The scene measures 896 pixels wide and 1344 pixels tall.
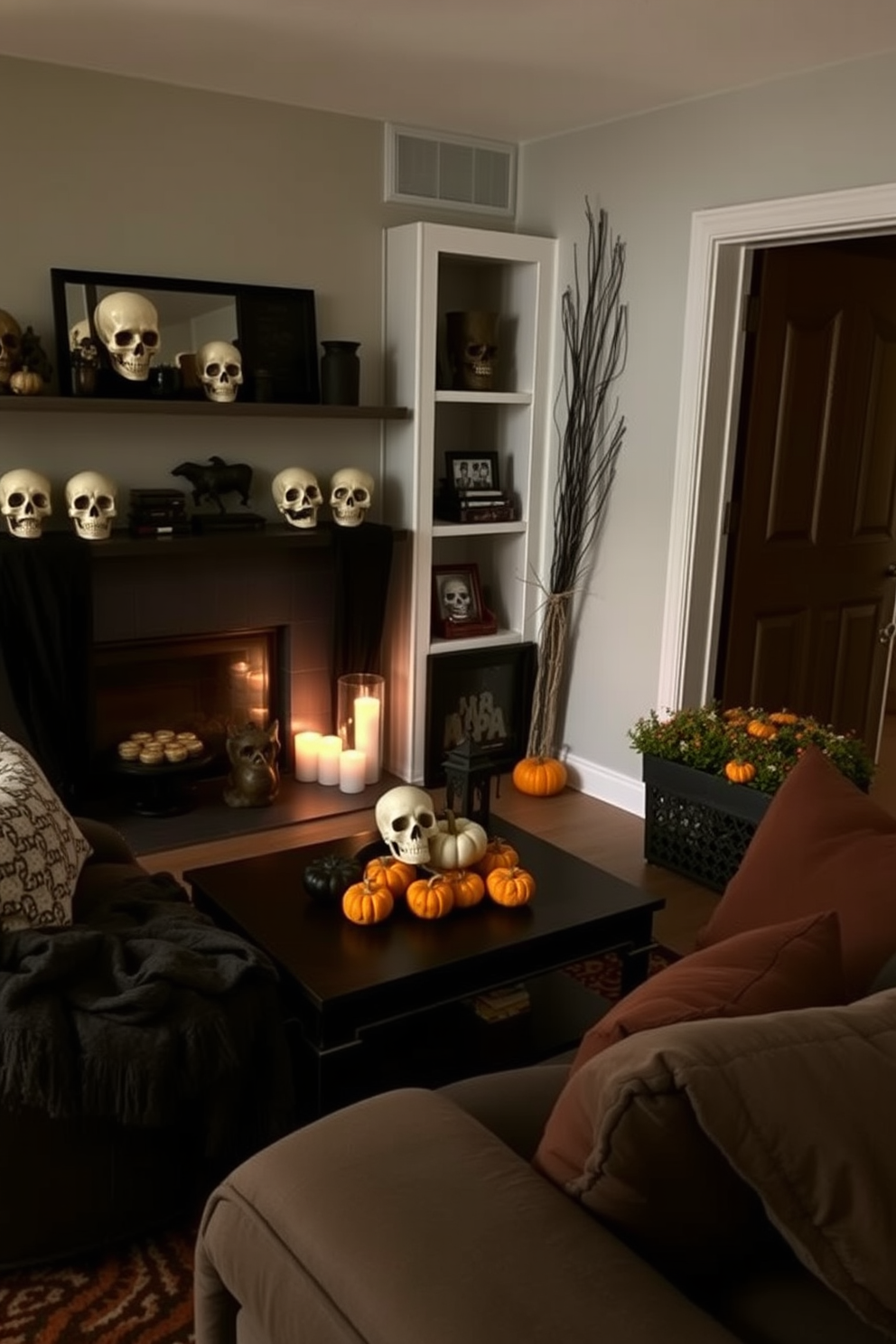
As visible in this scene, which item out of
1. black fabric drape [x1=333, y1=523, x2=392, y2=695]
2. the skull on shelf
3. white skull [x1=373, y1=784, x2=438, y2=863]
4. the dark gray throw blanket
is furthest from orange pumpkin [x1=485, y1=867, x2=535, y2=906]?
the skull on shelf

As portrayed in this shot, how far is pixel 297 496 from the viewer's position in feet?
13.2

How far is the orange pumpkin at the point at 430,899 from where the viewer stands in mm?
2371

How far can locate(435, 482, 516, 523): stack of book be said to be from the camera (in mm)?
4395

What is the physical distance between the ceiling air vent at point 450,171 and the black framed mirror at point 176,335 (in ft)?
1.80

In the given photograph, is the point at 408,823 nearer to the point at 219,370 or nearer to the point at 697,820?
Answer: the point at 697,820

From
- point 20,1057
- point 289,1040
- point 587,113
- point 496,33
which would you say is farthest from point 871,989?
point 587,113

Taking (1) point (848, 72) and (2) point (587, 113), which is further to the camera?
(2) point (587, 113)

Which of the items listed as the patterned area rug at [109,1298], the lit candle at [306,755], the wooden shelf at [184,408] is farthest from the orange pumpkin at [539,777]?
the patterned area rug at [109,1298]

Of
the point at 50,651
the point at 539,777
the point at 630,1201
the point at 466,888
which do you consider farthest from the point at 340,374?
the point at 630,1201

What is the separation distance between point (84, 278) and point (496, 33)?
1.45 m

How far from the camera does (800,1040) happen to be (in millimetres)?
1125

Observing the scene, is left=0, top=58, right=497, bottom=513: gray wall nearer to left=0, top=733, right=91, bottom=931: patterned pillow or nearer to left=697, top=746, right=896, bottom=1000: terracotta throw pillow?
left=0, top=733, right=91, bottom=931: patterned pillow

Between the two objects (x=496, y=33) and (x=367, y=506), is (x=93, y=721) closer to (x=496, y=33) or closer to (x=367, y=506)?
(x=367, y=506)

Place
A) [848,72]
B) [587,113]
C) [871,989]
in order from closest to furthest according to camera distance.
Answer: [871,989] → [848,72] → [587,113]
